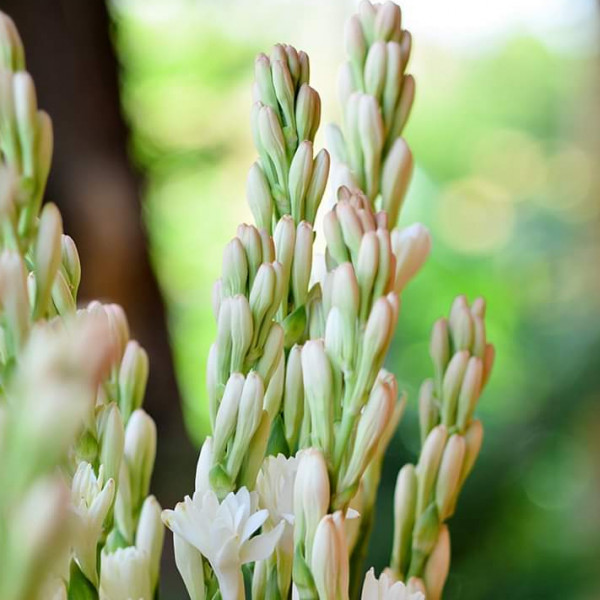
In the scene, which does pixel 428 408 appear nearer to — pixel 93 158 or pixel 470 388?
pixel 470 388

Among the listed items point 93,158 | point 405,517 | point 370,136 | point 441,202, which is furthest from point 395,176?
point 441,202

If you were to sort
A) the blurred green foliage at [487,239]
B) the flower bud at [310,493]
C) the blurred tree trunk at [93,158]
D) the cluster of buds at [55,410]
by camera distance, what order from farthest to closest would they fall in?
the blurred green foliage at [487,239], the blurred tree trunk at [93,158], the flower bud at [310,493], the cluster of buds at [55,410]

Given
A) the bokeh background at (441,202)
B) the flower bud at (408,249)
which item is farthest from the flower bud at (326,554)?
the bokeh background at (441,202)

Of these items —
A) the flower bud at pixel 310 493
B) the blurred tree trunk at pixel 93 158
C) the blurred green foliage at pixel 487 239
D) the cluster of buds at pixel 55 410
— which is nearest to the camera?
the cluster of buds at pixel 55 410

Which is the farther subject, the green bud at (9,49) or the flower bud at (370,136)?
the flower bud at (370,136)

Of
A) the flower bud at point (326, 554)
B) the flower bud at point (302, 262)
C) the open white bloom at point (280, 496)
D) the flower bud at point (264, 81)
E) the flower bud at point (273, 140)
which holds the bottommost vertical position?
the flower bud at point (326, 554)

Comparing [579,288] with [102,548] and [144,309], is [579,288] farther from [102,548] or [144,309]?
[102,548]

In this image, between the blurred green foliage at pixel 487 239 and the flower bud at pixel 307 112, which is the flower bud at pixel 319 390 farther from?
the blurred green foliage at pixel 487 239
